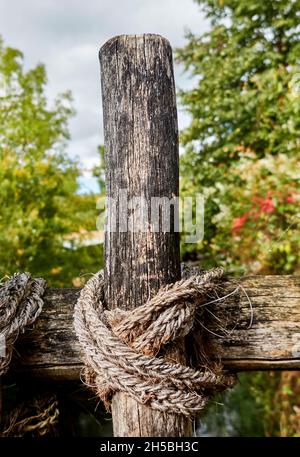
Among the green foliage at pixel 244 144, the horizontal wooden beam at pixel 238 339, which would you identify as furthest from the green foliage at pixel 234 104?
the horizontal wooden beam at pixel 238 339

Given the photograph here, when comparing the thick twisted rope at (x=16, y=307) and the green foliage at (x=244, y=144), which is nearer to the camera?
the thick twisted rope at (x=16, y=307)

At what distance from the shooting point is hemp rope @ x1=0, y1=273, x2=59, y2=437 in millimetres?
1153

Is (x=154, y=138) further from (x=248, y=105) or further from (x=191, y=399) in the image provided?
(x=248, y=105)

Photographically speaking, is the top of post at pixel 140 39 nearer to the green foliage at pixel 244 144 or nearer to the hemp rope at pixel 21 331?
the hemp rope at pixel 21 331

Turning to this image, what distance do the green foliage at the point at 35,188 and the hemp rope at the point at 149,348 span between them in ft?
8.40

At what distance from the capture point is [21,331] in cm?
118

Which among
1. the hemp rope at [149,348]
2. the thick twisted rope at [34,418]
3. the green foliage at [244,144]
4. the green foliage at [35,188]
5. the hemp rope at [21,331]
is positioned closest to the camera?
the hemp rope at [149,348]

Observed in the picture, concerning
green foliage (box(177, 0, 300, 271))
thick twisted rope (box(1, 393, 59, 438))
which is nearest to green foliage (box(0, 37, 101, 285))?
green foliage (box(177, 0, 300, 271))

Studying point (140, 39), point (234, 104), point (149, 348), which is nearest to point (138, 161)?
point (140, 39)

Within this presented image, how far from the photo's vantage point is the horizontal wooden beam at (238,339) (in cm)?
125

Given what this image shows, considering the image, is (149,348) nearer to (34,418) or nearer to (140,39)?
(34,418)

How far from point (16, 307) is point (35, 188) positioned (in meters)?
2.88

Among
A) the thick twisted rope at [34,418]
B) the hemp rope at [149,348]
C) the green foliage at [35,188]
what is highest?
the green foliage at [35,188]

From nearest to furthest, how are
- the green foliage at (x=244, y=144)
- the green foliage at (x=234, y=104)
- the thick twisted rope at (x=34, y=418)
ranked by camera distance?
the thick twisted rope at (x=34, y=418) < the green foliage at (x=244, y=144) < the green foliage at (x=234, y=104)
